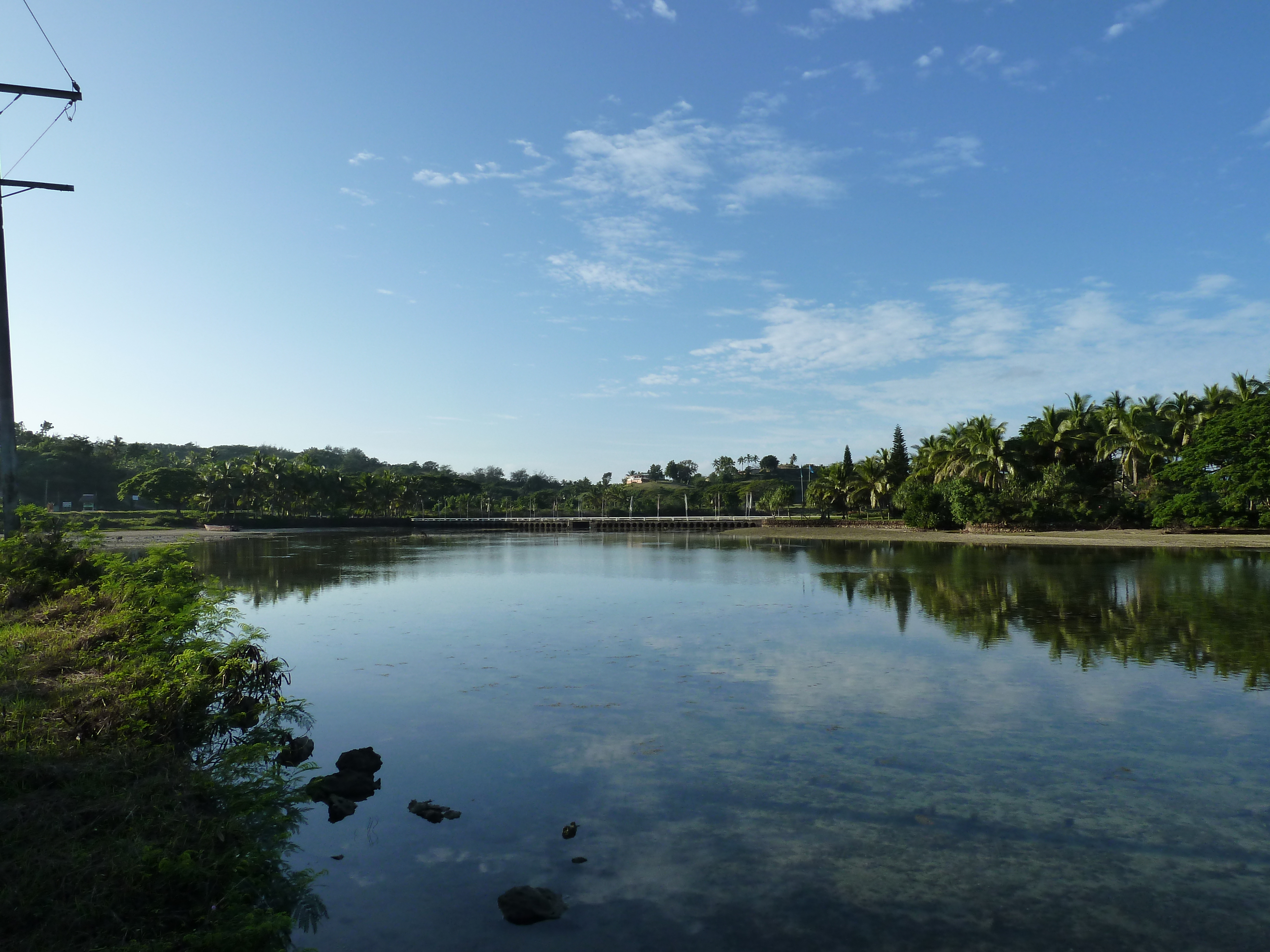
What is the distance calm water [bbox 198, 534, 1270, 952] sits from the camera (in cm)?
662

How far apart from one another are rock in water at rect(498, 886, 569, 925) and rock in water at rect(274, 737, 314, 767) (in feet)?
16.0

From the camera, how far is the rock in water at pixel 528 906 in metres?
6.59

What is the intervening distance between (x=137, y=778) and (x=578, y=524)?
117997 millimetres

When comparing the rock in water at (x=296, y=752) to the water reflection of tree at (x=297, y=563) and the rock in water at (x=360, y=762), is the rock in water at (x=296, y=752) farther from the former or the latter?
the water reflection of tree at (x=297, y=563)

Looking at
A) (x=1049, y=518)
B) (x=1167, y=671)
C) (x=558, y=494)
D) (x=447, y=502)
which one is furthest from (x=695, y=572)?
(x=558, y=494)

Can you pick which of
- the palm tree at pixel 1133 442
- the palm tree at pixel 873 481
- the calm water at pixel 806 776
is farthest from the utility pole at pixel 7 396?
the palm tree at pixel 873 481

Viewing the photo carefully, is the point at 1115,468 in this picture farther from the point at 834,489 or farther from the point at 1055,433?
the point at 834,489

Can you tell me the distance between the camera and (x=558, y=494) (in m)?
168

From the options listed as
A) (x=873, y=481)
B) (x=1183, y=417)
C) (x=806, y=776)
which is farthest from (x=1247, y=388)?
(x=806, y=776)

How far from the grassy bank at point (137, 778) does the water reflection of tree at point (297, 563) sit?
15.4 metres

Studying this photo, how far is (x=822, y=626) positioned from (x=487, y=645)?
30.0ft

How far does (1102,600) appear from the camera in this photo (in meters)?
24.9

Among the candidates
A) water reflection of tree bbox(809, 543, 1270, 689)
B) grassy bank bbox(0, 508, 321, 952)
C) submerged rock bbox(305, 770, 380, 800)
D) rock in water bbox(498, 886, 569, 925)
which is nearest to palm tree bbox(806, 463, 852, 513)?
water reflection of tree bbox(809, 543, 1270, 689)

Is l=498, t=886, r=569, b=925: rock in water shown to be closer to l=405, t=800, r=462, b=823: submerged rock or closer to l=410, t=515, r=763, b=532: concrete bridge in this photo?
l=405, t=800, r=462, b=823: submerged rock
